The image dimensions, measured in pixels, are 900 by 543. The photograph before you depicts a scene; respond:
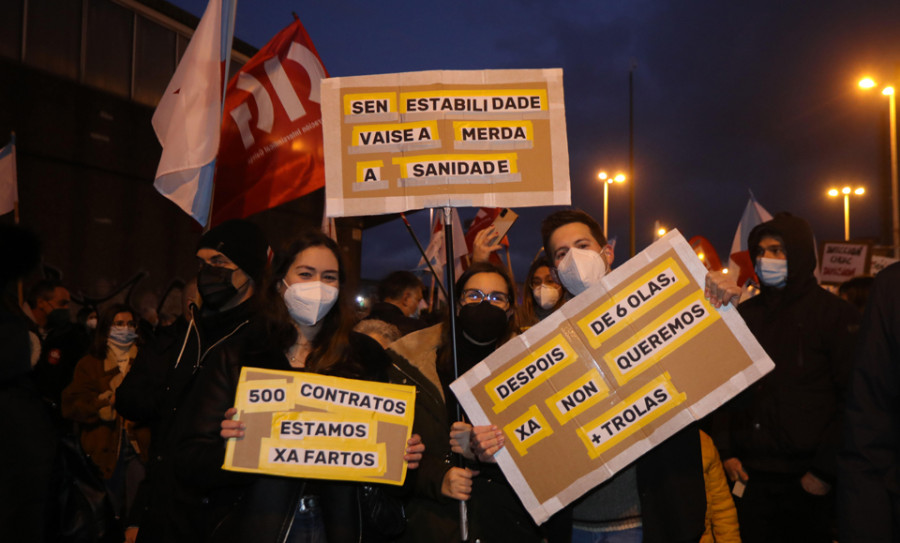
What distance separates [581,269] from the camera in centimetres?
295

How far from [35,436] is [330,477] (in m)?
1.15

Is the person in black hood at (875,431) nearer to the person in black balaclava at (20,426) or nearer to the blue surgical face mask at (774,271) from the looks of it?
the blue surgical face mask at (774,271)

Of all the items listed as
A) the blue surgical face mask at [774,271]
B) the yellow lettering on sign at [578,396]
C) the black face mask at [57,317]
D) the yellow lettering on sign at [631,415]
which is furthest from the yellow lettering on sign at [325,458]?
the black face mask at [57,317]

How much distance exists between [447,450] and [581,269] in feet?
3.39

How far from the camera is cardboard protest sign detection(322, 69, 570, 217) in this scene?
3152 mm

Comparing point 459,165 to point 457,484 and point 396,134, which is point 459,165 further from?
point 457,484

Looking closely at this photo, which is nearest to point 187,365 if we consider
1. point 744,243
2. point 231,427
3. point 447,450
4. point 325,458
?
point 231,427

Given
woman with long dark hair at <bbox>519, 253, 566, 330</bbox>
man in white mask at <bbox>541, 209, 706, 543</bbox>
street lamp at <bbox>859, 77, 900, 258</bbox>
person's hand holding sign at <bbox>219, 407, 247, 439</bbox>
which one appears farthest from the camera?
street lamp at <bbox>859, 77, 900, 258</bbox>

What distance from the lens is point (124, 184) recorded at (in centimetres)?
1627

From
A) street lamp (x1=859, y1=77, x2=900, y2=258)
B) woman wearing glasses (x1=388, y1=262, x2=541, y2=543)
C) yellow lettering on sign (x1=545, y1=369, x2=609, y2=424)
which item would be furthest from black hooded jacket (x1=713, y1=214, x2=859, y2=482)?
street lamp (x1=859, y1=77, x2=900, y2=258)

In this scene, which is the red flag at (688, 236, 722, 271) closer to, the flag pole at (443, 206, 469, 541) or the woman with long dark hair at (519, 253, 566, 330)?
the woman with long dark hair at (519, 253, 566, 330)

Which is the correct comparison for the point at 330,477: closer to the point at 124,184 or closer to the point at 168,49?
the point at 124,184

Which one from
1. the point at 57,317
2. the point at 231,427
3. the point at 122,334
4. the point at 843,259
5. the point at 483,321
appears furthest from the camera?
the point at 843,259

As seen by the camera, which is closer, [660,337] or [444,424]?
[660,337]
